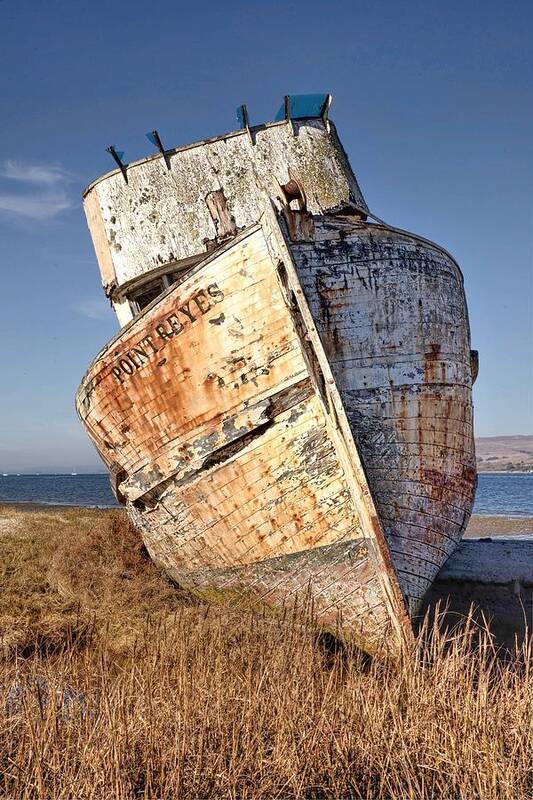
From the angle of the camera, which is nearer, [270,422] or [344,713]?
[344,713]

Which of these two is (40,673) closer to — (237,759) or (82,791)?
(82,791)

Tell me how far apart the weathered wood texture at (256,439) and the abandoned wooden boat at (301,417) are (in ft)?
0.04

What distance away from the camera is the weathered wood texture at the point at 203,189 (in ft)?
22.4

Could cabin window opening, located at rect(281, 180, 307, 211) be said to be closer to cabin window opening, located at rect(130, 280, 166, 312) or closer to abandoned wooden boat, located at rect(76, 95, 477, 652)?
abandoned wooden boat, located at rect(76, 95, 477, 652)

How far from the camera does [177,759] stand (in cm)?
305

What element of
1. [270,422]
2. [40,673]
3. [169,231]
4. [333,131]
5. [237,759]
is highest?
[333,131]

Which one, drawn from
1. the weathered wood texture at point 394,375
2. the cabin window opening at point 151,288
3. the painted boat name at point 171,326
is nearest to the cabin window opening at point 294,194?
the weathered wood texture at point 394,375

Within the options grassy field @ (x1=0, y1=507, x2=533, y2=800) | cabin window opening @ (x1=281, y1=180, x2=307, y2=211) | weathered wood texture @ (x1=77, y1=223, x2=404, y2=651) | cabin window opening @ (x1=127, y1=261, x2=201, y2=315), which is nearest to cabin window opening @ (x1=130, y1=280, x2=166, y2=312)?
cabin window opening @ (x1=127, y1=261, x2=201, y2=315)

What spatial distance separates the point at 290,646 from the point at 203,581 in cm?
Result: 204

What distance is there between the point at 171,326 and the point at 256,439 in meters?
1.11

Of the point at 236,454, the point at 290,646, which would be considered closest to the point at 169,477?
the point at 236,454

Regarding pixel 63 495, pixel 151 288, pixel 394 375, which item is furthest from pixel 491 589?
pixel 63 495

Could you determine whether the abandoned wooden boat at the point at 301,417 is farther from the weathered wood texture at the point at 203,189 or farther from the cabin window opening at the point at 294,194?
the weathered wood texture at the point at 203,189

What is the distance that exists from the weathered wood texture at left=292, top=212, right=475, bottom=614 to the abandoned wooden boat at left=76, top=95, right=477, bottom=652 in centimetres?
1
